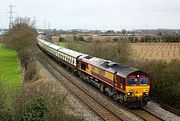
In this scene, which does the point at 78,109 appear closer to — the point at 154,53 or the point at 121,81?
the point at 121,81

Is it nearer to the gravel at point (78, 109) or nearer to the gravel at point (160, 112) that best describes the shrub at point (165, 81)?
the gravel at point (160, 112)

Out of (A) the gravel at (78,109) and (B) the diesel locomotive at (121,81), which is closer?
(A) the gravel at (78,109)

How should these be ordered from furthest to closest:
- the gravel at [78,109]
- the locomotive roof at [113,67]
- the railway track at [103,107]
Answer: the locomotive roof at [113,67] → the railway track at [103,107] → the gravel at [78,109]

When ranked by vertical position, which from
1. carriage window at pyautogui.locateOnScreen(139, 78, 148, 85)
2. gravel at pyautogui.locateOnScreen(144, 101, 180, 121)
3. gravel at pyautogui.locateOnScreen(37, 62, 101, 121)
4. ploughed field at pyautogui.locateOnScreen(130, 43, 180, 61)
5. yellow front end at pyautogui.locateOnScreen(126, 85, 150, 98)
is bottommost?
gravel at pyautogui.locateOnScreen(144, 101, 180, 121)

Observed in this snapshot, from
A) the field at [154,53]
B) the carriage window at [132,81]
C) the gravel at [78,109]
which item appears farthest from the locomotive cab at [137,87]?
the field at [154,53]

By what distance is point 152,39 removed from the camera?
109m

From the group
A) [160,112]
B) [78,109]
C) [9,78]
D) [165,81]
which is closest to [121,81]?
[160,112]

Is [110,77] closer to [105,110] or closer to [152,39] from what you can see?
[105,110]

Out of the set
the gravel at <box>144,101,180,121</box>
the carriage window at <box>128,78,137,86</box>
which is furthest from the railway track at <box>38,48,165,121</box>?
the carriage window at <box>128,78,137,86</box>

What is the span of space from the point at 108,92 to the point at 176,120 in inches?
310

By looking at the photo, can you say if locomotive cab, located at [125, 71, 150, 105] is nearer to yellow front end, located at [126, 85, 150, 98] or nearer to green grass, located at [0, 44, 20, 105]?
yellow front end, located at [126, 85, 150, 98]

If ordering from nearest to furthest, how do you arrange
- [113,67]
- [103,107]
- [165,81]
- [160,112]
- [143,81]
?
[160,112] → [143,81] → [103,107] → [165,81] → [113,67]

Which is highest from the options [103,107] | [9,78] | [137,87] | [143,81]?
[143,81]

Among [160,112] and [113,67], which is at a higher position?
[113,67]
